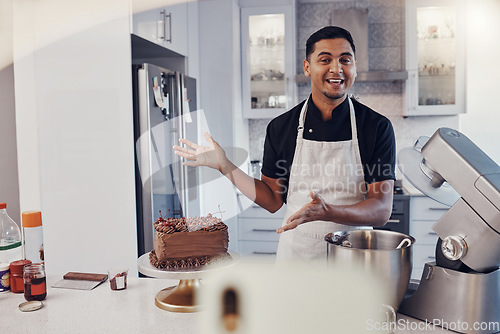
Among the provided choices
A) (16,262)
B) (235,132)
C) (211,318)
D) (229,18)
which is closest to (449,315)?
(211,318)

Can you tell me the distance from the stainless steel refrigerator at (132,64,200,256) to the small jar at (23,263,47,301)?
80 cm

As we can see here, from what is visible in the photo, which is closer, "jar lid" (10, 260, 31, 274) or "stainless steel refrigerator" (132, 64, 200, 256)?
"jar lid" (10, 260, 31, 274)

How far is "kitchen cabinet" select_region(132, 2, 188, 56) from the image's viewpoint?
7.93 ft

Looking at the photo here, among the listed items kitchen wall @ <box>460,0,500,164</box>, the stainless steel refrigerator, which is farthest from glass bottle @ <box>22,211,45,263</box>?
kitchen wall @ <box>460,0,500,164</box>

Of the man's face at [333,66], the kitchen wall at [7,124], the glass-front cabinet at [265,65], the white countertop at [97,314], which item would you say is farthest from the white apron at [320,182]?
the glass-front cabinet at [265,65]

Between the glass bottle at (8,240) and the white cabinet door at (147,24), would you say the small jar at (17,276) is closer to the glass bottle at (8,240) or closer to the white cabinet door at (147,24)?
the glass bottle at (8,240)

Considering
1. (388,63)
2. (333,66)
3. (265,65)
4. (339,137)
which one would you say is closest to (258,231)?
(265,65)

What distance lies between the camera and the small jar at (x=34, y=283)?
128cm

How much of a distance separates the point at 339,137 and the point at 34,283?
117cm

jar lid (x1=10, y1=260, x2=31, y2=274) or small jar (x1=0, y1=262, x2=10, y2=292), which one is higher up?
jar lid (x1=10, y1=260, x2=31, y2=274)

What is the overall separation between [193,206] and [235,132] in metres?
0.68

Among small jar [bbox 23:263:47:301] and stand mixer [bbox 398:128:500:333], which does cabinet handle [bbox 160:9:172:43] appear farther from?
stand mixer [bbox 398:128:500:333]

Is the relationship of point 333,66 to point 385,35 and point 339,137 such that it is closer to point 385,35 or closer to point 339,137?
point 339,137

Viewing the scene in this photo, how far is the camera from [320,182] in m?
1.80
